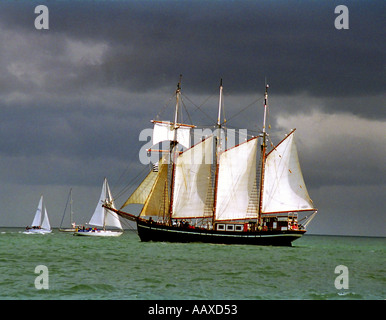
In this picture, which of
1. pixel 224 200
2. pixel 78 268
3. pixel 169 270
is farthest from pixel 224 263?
pixel 224 200

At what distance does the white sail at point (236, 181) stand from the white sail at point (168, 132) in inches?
327

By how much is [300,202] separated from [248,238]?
10181 millimetres

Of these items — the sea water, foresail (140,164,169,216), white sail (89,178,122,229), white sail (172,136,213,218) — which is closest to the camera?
the sea water

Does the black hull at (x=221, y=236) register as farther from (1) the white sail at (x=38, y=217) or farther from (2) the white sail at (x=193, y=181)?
(1) the white sail at (x=38, y=217)

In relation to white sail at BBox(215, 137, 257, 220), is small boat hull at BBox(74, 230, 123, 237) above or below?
below

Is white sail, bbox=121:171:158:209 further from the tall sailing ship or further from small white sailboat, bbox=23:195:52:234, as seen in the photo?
small white sailboat, bbox=23:195:52:234

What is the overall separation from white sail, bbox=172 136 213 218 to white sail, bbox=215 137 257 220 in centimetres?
236

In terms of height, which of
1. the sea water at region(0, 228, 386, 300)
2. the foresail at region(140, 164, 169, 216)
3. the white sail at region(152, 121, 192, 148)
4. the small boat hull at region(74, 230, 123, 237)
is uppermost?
the white sail at region(152, 121, 192, 148)

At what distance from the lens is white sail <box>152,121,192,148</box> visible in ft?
315
